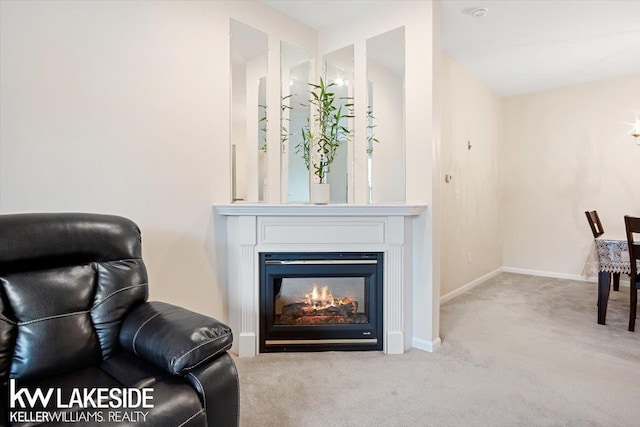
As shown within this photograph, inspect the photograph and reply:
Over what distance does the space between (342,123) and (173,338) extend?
233 centimetres

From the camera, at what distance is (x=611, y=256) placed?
2975mm

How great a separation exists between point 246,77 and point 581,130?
14.8 feet

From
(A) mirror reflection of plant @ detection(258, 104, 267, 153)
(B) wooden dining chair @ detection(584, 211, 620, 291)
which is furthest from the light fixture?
(B) wooden dining chair @ detection(584, 211, 620, 291)

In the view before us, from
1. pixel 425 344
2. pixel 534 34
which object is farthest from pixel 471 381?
pixel 534 34

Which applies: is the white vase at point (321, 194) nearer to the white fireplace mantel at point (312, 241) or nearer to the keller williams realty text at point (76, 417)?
the white fireplace mantel at point (312, 241)

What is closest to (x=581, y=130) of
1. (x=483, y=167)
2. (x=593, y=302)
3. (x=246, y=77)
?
(x=483, y=167)

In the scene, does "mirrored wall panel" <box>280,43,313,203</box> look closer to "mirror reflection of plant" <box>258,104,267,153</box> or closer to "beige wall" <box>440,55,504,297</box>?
"mirror reflection of plant" <box>258,104,267,153</box>

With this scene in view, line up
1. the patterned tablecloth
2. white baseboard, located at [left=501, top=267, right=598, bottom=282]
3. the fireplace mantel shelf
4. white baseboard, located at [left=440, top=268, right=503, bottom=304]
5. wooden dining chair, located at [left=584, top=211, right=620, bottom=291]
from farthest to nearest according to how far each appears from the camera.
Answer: white baseboard, located at [left=501, top=267, right=598, bottom=282]
white baseboard, located at [left=440, top=268, right=503, bottom=304]
wooden dining chair, located at [left=584, top=211, right=620, bottom=291]
the patterned tablecloth
the fireplace mantel shelf

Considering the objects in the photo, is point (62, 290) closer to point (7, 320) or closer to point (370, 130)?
point (7, 320)

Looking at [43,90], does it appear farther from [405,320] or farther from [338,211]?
[405,320]

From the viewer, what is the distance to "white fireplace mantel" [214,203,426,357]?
97.9 inches

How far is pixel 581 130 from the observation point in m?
4.68

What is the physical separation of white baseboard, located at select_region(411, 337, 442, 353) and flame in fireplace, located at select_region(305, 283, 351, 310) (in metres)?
0.59

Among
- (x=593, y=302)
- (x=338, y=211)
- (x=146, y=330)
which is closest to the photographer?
(x=146, y=330)
